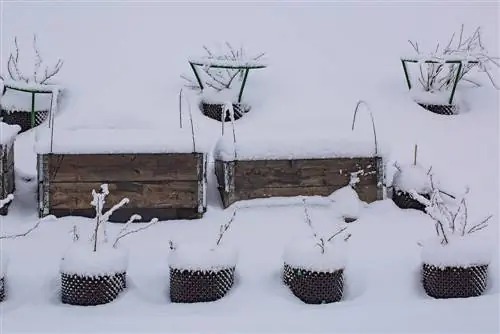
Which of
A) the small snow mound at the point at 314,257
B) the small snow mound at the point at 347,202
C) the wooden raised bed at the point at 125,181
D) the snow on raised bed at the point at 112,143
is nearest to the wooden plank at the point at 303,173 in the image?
the small snow mound at the point at 347,202

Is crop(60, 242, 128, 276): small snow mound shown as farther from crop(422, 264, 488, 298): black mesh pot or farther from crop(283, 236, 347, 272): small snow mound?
crop(422, 264, 488, 298): black mesh pot

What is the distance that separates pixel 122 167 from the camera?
499 cm

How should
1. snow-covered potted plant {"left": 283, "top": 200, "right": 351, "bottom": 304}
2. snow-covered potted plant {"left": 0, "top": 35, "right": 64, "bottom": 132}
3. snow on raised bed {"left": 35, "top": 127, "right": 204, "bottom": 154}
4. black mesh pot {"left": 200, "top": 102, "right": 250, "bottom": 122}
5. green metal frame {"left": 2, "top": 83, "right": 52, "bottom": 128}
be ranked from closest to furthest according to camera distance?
snow-covered potted plant {"left": 283, "top": 200, "right": 351, "bottom": 304} < snow on raised bed {"left": 35, "top": 127, "right": 204, "bottom": 154} < green metal frame {"left": 2, "top": 83, "right": 52, "bottom": 128} < snow-covered potted plant {"left": 0, "top": 35, "right": 64, "bottom": 132} < black mesh pot {"left": 200, "top": 102, "right": 250, "bottom": 122}

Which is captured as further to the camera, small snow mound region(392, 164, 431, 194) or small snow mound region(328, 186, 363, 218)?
small snow mound region(392, 164, 431, 194)

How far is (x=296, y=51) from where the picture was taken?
871 centimetres

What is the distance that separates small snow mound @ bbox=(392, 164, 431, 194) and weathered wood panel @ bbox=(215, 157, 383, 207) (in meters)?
0.18

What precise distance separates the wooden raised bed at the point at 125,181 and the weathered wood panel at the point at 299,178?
11.6 inches

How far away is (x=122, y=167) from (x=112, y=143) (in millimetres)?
183

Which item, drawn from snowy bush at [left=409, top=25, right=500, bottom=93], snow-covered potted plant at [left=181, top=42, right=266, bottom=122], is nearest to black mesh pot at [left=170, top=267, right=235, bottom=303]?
snow-covered potted plant at [left=181, top=42, right=266, bottom=122]

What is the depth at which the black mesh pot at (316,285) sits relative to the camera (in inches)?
161

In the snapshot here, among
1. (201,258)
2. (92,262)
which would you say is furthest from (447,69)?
(92,262)

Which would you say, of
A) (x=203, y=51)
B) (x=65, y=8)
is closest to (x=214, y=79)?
(x=203, y=51)

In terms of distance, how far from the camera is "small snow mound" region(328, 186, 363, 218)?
5102 mm

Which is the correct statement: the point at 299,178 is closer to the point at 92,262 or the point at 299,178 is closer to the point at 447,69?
the point at 92,262
